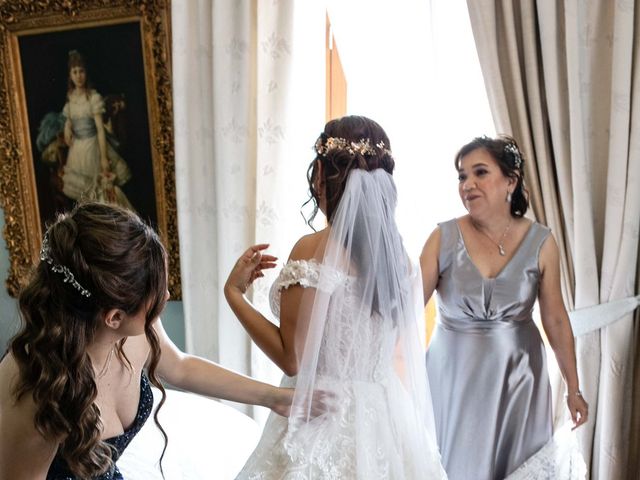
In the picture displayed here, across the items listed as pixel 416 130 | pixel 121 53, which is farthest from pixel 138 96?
pixel 416 130

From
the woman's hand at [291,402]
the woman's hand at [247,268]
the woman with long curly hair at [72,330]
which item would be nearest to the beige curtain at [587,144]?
the woman's hand at [247,268]

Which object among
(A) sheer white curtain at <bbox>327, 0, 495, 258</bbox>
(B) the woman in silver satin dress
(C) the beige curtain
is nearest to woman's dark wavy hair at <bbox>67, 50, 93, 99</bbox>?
(A) sheer white curtain at <bbox>327, 0, 495, 258</bbox>

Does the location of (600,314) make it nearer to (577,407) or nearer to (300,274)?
(577,407)

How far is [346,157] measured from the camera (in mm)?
1957

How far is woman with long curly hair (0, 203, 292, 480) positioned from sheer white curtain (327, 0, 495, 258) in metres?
1.75

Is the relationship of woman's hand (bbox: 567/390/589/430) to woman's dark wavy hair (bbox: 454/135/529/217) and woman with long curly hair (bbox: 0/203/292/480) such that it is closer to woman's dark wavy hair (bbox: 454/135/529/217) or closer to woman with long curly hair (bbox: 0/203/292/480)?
woman's dark wavy hair (bbox: 454/135/529/217)

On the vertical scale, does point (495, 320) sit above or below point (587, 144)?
below

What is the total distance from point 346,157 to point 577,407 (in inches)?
54.1

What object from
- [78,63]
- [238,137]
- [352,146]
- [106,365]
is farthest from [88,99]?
[106,365]

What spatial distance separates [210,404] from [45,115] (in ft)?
6.78

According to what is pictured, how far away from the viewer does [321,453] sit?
1765 millimetres

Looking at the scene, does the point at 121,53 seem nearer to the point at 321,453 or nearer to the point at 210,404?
the point at 210,404

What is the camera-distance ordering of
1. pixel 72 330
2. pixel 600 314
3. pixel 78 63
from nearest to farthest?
pixel 72 330 → pixel 600 314 → pixel 78 63

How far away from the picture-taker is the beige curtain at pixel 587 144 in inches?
106
